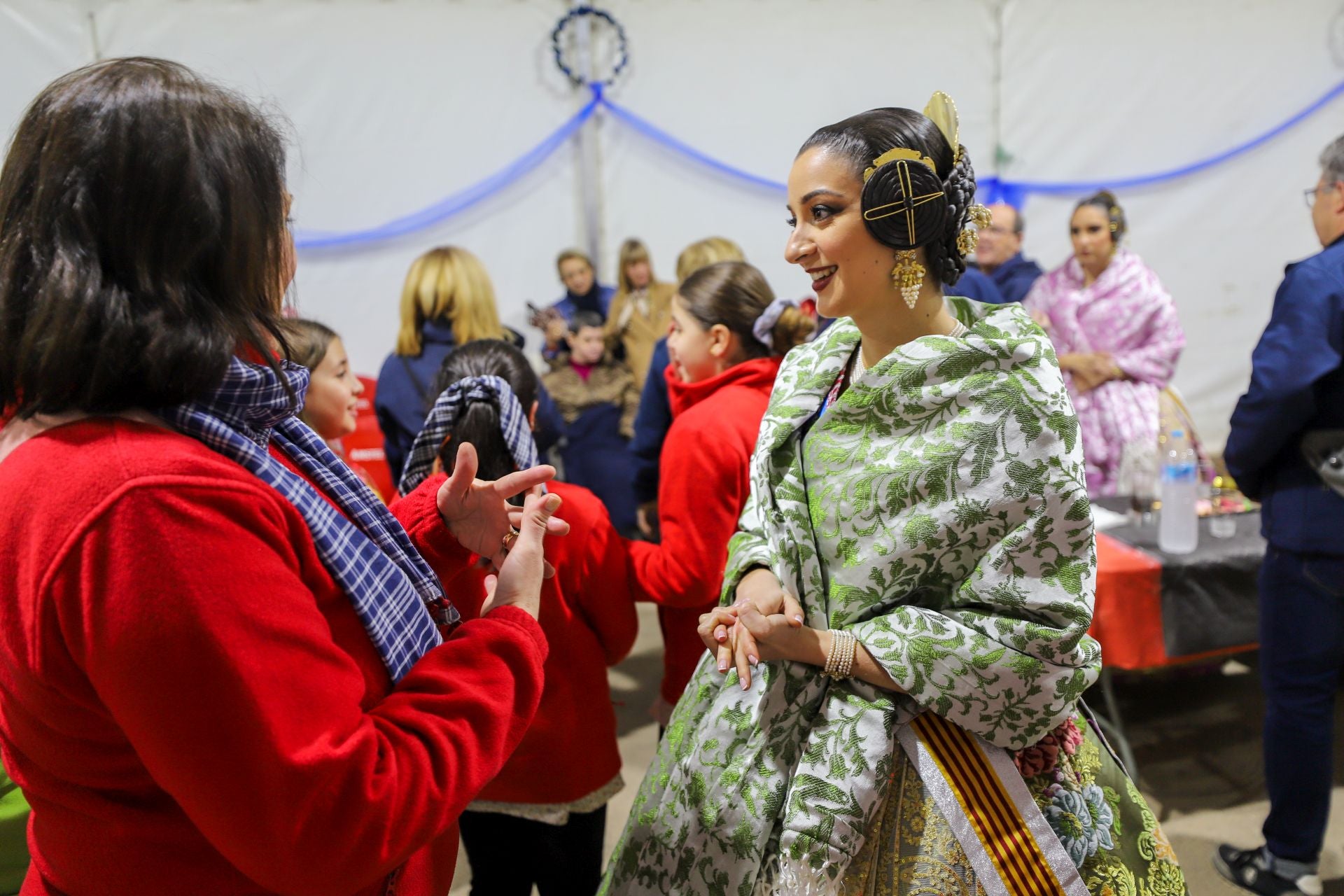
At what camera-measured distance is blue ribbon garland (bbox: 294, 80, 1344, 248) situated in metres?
5.45

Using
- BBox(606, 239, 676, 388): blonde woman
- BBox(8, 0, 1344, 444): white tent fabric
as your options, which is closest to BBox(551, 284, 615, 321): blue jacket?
BBox(606, 239, 676, 388): blonde woman

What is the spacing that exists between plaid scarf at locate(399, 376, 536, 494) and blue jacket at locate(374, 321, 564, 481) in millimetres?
1332

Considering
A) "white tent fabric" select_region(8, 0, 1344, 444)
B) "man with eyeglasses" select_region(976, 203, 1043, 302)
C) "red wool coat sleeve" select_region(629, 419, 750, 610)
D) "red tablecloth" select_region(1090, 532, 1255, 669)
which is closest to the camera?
"red wool coat sleeve" select_region(629, 419, 750, 610)

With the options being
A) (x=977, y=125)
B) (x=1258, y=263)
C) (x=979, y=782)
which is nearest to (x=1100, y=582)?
(x=979, y=782)

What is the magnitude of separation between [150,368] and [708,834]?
943 millimetres

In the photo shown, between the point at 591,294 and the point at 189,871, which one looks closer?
the point at 189,871

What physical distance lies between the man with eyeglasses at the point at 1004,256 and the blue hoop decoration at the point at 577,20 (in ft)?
7.84

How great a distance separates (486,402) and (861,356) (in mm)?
676

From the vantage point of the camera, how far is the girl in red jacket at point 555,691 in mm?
1695

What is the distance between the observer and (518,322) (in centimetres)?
576

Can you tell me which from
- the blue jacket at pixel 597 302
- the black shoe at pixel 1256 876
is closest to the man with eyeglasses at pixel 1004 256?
the blue jacket at pixel 597 302

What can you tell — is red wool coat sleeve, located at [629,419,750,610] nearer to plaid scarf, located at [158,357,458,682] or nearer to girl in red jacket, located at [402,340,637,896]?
girl in red jacket, located at [402,340,637,896]

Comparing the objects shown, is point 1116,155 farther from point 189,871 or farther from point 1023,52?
point 189,871

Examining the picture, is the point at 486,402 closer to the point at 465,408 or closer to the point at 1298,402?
the point at 465,408
